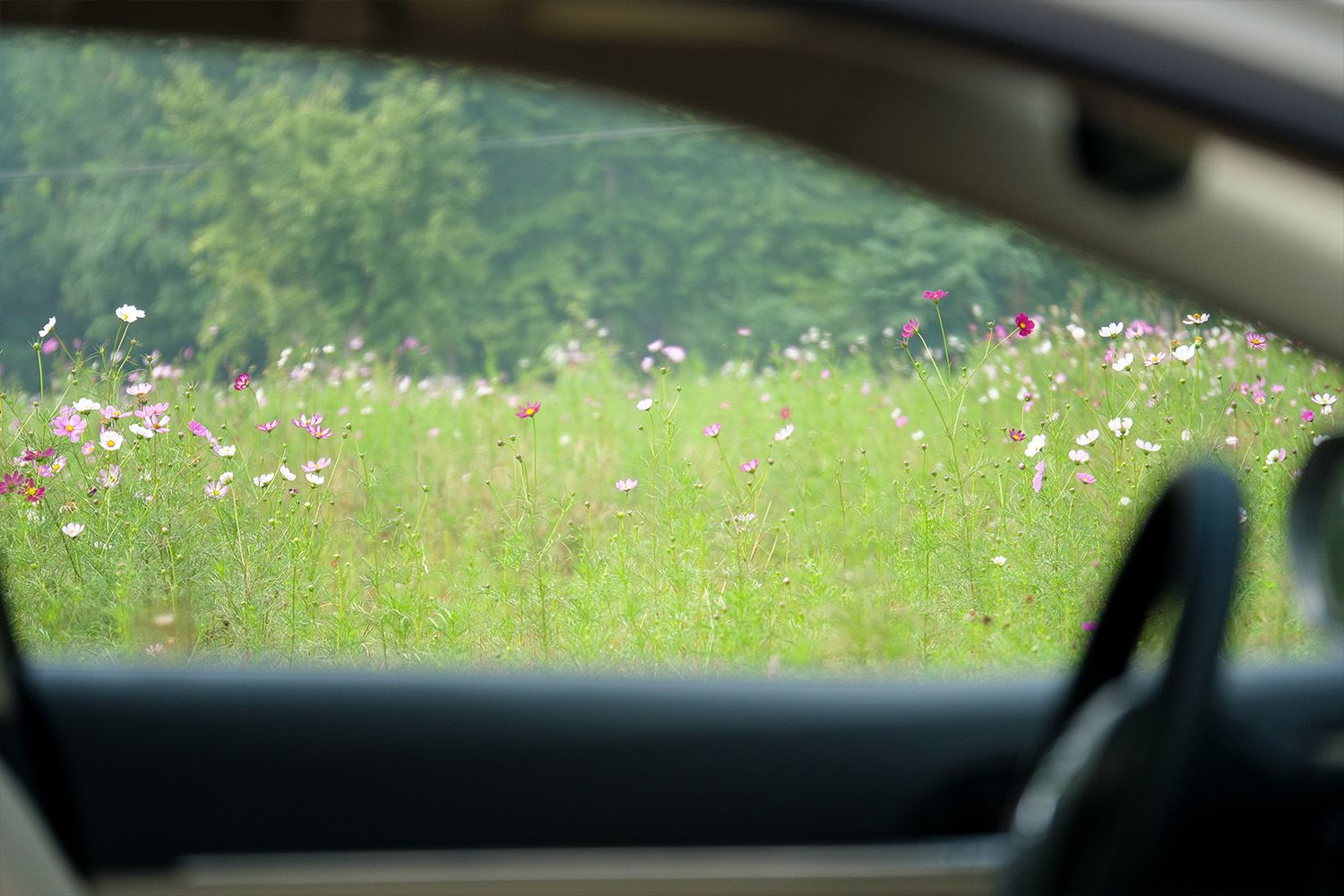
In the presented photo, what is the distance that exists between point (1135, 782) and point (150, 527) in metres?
2.84

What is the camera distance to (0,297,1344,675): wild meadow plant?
3.07 m

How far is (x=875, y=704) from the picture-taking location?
148cm

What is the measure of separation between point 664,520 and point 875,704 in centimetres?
184

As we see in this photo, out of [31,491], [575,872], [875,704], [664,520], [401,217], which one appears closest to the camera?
[575,872]

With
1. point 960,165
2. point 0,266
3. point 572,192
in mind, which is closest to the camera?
point 960,165

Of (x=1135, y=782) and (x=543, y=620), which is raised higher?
(x=1135, y=782)

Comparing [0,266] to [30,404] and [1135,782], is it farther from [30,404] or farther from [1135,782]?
[1135,782]

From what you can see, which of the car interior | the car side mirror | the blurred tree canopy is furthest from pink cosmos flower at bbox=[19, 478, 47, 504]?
the car side mirror

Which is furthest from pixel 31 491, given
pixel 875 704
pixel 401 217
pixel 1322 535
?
pixel 401 217

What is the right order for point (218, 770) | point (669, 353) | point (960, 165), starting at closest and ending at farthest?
point (960, 165) → point (218, 770) → point (669, 353)

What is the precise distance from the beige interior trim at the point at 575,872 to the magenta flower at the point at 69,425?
2.08 meters

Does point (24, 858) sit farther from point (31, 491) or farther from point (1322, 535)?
point (31, 491)

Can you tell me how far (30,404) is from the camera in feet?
11.4

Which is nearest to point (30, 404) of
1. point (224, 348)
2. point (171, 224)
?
point (224, 348)
